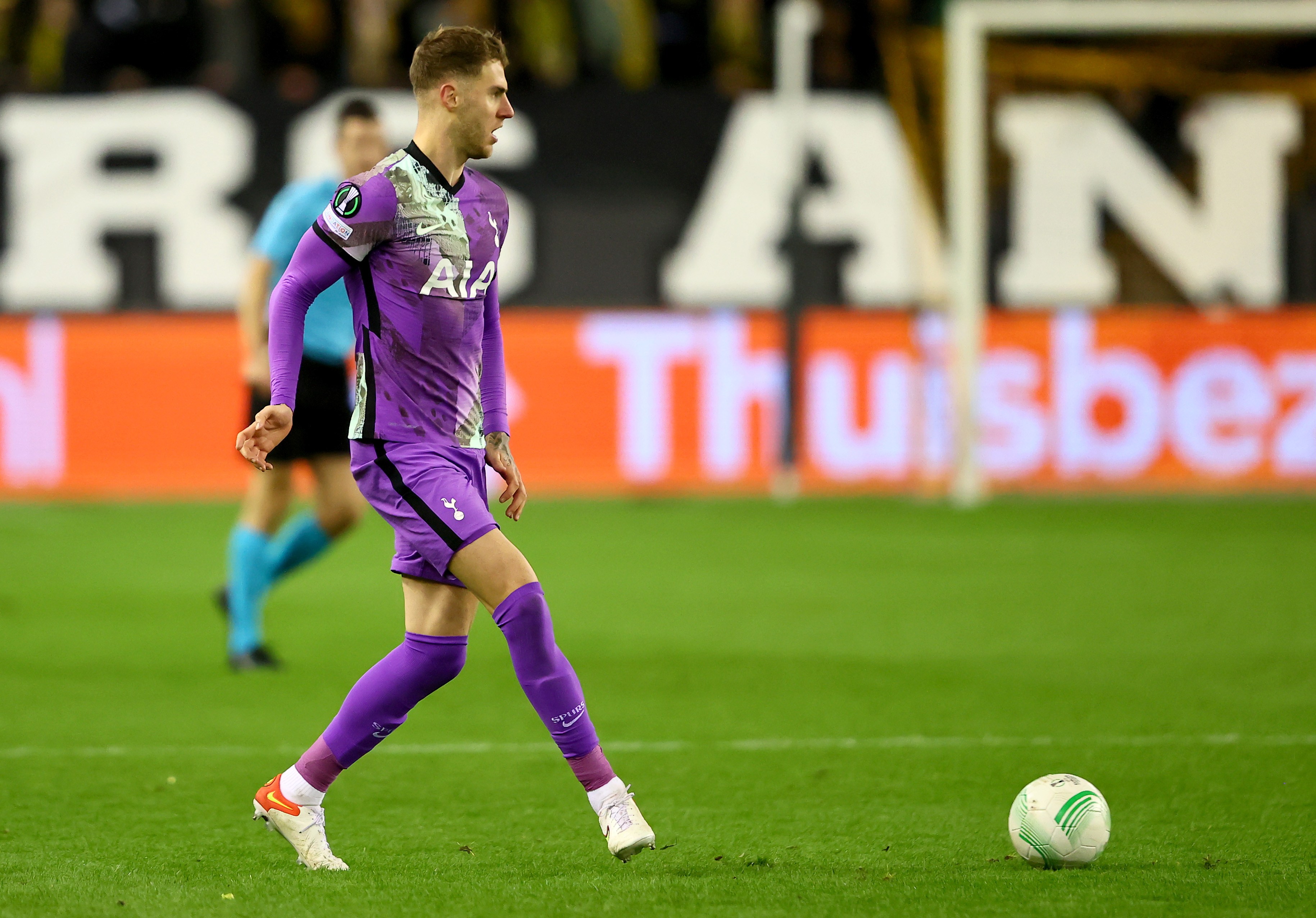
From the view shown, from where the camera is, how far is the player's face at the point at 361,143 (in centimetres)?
681

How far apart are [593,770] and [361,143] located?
320cm

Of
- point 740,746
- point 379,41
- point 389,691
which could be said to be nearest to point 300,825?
point 389,691

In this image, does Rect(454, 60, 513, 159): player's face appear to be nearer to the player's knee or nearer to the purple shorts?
the purple shorts

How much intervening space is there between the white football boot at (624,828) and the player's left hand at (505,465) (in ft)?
2.27

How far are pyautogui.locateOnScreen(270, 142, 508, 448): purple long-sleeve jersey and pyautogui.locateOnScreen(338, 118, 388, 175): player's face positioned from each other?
2504 millimetres

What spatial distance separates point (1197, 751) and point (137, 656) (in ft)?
13.7

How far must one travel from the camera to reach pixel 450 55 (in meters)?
4.24

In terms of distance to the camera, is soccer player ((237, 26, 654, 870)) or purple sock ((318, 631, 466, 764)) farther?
purple sock ((318, 631, 466, 764))

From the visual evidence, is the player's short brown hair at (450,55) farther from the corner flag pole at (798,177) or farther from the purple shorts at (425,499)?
the corner flag pole at (798,177)

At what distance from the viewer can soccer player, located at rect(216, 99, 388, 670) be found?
22.9 feet

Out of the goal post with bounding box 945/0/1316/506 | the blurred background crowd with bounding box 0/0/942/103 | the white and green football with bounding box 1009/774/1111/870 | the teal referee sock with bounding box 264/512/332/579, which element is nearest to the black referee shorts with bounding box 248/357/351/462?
the teal referee sock with bounding box 264/512/332/579

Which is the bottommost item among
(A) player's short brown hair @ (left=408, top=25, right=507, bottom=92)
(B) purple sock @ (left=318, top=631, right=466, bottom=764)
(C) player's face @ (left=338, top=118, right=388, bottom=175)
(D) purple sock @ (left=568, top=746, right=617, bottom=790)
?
(D) purple sock @ (left=568, top=746, right=617, bottom=790)

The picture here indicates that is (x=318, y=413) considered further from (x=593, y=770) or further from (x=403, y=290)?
(x=593, y=770)

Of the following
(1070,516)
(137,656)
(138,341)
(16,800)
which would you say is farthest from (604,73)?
(16,800)
